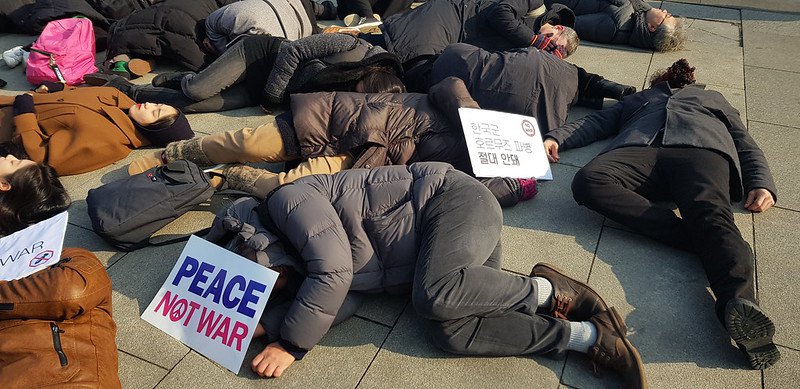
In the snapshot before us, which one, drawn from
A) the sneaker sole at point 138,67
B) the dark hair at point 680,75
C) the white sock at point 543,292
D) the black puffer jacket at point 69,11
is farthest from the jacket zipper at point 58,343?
the black puffer jacket at point 69,11

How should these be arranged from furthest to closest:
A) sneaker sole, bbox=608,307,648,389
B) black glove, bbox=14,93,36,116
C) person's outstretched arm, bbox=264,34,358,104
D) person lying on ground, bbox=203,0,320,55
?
person lying on ground, bbox=203,0,320,55
person's outstretched arm, bbox=264,34,358,104
black glove, bbox=14,93,36,116
sneaker sole, bbox=608,307,648,389

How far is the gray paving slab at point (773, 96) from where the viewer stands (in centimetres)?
491

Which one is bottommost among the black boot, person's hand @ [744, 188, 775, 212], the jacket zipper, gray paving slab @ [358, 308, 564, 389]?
the black boot

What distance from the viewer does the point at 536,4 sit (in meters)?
5.68

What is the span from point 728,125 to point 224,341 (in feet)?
11.4

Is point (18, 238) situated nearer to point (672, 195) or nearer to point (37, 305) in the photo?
point (37, 305)

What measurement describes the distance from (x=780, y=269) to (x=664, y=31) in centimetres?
365

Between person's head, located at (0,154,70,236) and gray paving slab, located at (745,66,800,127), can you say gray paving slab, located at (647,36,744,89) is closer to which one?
gray paving slab, located at (745,66,800,127)

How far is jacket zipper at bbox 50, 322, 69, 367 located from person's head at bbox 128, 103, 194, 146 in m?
2.14

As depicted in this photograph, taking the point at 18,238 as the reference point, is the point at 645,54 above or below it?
below

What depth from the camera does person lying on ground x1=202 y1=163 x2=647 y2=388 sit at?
2.62 meters

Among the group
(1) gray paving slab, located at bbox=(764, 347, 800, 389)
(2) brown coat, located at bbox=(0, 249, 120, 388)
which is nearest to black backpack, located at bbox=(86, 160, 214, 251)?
(2) brown coat, located at bbox=(0, 249, 120, 388)

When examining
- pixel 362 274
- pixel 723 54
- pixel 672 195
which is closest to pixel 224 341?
pixel 362 274

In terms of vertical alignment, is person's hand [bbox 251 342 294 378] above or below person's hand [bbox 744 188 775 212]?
above
